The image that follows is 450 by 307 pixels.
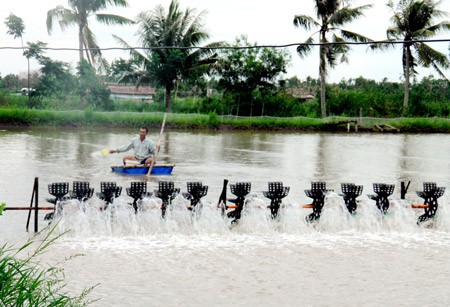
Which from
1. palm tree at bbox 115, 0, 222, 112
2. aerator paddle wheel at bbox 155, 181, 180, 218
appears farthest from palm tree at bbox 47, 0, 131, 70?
aerator paddle wheel at bbox 155, 181, 180, 218

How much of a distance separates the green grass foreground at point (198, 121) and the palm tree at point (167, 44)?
136 inches

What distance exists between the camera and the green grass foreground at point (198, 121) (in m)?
35.9

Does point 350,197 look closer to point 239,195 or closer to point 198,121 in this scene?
point 239,195

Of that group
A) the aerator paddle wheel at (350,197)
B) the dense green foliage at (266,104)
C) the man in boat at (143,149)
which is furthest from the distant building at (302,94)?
the aerator paddle wheel at (350,197)

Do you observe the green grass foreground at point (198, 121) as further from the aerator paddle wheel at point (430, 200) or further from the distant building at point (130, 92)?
the distant building at point (130, 92)

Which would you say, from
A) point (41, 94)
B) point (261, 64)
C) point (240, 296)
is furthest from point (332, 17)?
point (240, 296)

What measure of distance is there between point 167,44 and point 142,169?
24364mm

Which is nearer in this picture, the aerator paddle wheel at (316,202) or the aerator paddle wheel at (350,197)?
the aerator paddle wheel at (316,202)

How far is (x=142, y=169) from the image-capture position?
677 inches

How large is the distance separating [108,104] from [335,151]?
59.1ft

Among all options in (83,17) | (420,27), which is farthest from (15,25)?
(420,27)

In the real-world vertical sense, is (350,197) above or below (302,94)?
below

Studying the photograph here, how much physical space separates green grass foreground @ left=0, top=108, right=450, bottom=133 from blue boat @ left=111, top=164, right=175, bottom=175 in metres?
19.6

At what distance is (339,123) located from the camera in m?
40.2
